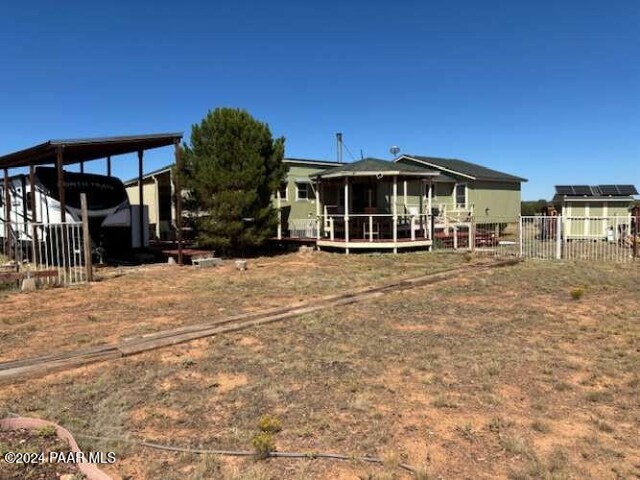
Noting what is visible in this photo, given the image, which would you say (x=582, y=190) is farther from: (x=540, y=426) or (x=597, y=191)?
(x=540, y=426)

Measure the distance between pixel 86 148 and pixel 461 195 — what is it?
19114 mm

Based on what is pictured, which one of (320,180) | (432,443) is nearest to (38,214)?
(320,180)

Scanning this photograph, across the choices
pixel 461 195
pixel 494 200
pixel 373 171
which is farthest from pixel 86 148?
pixel 494 200

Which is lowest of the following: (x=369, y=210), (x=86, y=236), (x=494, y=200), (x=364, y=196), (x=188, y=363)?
(x=188, y=363)

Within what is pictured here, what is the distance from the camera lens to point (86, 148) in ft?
47.5

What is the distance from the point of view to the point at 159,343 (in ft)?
19.5

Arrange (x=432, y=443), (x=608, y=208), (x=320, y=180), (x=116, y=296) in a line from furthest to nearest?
1. (x=608, y=208)
2. (x=320, y=180)
3. (x=116, y=296)
4. (x=432, y=443)

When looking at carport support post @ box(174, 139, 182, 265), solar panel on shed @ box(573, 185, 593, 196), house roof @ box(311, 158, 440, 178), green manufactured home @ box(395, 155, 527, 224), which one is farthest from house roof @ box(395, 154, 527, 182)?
carport support post @ box(174, 139, 182, 265)

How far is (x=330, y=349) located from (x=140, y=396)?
2259mm

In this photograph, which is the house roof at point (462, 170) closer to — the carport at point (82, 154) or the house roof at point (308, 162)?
the house roof at point (308, 162)

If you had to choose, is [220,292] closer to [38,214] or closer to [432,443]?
[432,443]

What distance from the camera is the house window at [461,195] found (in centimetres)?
2631

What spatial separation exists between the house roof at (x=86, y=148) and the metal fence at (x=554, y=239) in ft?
37.7

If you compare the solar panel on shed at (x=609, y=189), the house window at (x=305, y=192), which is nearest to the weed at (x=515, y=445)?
the house window at (x=305, y=192)
